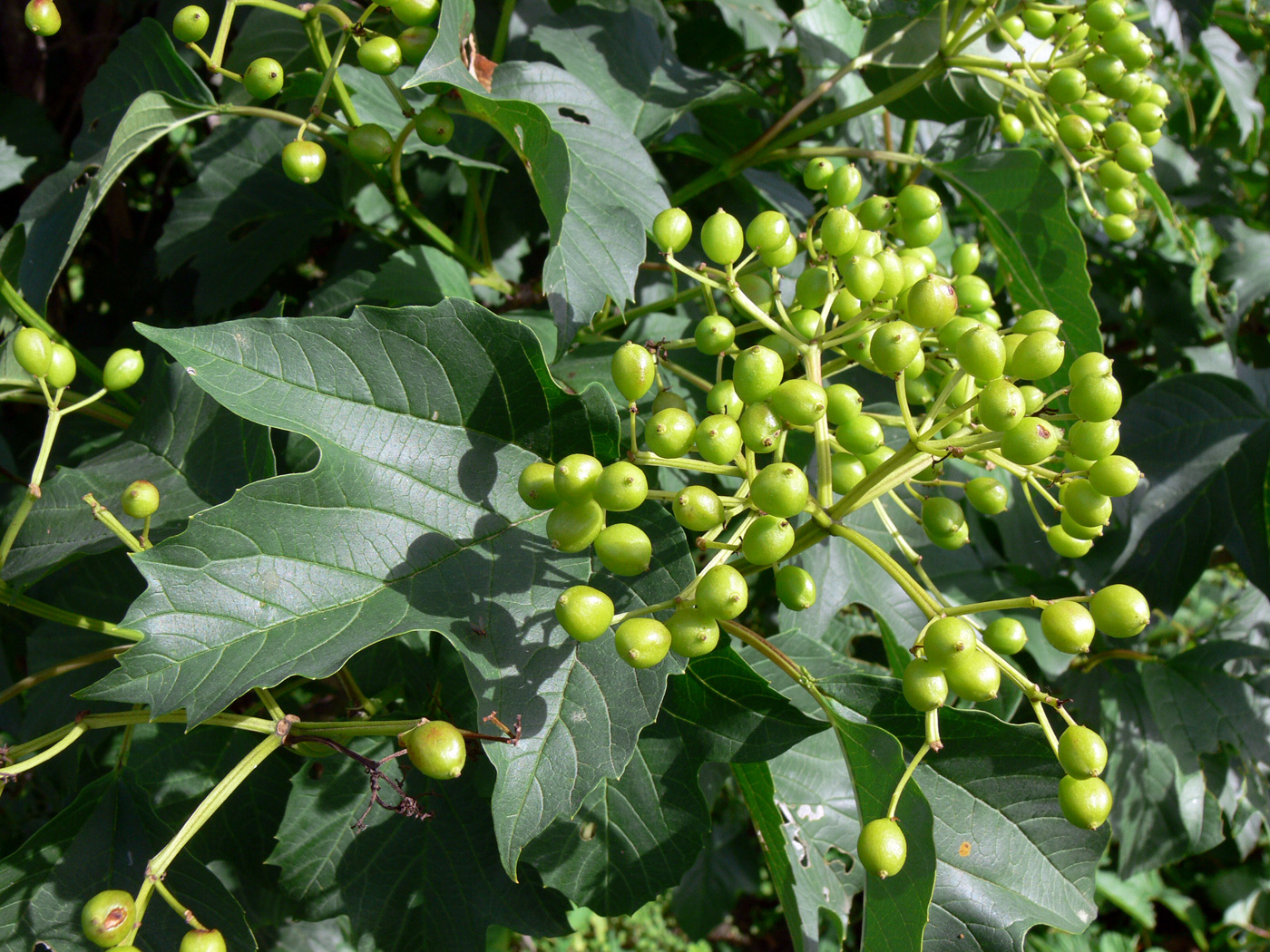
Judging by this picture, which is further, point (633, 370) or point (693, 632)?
point (633, 370)

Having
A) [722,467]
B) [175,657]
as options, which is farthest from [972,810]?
[175,657]

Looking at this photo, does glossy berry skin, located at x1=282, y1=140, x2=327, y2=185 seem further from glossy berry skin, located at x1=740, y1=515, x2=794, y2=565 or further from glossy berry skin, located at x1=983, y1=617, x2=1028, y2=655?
glossy berry skin, located at x1=983, y1=617, x2=1028, y2=655

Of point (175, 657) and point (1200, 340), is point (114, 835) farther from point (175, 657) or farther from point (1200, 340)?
point (1200, 340)

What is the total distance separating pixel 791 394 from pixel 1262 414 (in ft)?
7.43

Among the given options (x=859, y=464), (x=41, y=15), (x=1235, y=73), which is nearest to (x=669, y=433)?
(x=859, y=464)

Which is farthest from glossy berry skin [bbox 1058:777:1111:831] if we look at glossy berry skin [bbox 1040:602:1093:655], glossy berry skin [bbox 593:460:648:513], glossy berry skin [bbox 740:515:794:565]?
glossy berry skin [bbox 593:460:648:513]

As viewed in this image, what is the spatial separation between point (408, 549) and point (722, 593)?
505mm

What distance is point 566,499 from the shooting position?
1130 mm

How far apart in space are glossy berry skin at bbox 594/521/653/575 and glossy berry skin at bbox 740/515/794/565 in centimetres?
14

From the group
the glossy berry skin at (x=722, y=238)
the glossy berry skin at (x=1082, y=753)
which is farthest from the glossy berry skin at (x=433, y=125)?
the glossy berry skin at (x=1082, y=753)

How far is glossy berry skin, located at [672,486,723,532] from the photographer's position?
1118mm

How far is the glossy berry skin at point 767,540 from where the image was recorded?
113cm

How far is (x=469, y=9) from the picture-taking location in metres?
1.56

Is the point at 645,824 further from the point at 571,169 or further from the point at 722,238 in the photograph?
the point at 571,169
